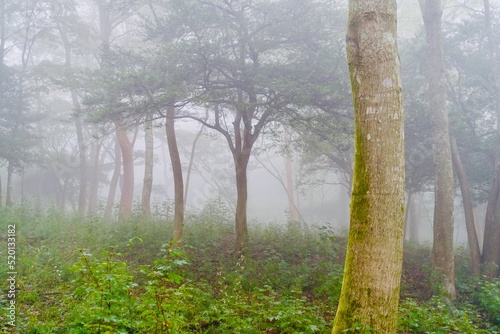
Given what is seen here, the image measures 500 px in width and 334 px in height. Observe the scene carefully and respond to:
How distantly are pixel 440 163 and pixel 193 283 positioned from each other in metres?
7.20

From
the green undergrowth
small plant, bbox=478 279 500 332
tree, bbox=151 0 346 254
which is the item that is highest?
tree, bbox=151 0 346 254

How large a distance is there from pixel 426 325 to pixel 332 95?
238 inches

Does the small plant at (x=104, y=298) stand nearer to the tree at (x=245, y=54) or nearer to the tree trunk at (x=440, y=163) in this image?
the tree at (x=245, y=54)

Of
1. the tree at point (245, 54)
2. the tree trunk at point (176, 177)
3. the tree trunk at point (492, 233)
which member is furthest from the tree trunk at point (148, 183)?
the tree trunk at point (492, 233)

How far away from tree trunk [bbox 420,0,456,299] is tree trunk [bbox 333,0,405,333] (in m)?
6.62

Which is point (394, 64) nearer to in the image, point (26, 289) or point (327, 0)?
point (26, 289)

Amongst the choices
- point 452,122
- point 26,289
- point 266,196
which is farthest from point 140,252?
point 266,196

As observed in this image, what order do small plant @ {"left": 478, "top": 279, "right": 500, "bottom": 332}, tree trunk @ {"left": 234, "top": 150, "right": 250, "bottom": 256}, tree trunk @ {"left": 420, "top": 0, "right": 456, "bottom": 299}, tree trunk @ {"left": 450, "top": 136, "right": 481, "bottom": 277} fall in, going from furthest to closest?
tree trunk @ {"left": 450, "top": 136, "right": 481, "bottom": 277}, tree trunk @ {"left": 234, "top": 150, "right": 250, "bottom": 256}, tree trunk @ {"left": 420, "top": 0, "right": 456, "bottom": 299}, small plant @ {"left": 478, "top": 279, "right": 500, "bottom": 332}

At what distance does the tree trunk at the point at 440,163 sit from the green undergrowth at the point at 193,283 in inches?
18.7

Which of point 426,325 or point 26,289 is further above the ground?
point 26,289

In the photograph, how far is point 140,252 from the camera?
959cm

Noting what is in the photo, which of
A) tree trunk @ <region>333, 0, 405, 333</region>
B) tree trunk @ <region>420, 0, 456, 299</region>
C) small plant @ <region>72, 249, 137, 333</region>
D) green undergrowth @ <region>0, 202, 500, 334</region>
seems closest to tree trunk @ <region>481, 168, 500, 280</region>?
green undergrowth @ <region>0, 202, 500, 334</region>

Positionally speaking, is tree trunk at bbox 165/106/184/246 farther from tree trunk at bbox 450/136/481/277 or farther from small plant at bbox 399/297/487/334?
tree trunk at bbox 450/136/481/277

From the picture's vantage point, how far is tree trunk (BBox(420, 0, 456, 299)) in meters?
9.82
